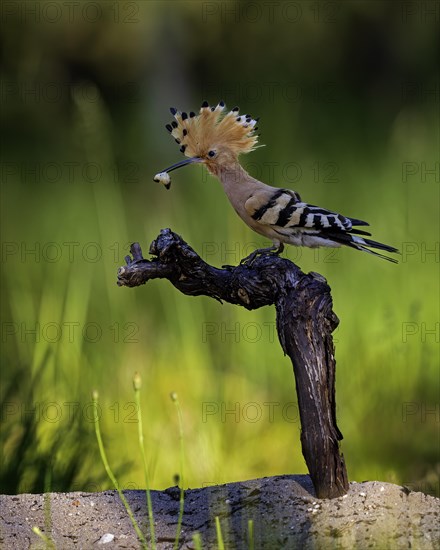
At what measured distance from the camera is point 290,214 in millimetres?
1936

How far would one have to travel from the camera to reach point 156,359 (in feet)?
10.2

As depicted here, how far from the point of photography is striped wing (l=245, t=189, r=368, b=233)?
193cm

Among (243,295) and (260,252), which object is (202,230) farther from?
(243,295)

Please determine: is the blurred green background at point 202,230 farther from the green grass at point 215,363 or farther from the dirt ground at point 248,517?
the dirt ground at point 248,517

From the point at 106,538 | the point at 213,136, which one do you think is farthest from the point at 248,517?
the point at 213,136

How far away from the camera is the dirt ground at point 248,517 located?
5.31 feet

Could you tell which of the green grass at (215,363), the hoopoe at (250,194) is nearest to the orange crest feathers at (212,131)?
the hoopoe at (250,194)

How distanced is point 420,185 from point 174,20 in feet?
5.89

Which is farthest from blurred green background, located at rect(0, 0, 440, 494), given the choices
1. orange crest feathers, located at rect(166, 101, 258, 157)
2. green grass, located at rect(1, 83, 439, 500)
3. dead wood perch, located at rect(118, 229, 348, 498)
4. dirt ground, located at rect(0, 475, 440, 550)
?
orange crest feathers, located at rect(166, 101, 258, 157)

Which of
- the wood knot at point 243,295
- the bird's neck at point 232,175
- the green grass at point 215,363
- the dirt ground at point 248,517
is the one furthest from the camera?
the green grass at point 215,363

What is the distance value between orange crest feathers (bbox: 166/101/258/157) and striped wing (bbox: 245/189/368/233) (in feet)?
0.42

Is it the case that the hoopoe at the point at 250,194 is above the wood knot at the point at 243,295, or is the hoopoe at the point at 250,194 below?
above

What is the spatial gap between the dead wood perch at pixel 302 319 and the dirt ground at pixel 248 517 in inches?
2.4

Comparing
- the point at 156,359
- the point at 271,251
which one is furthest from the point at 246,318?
the point at 271,251
